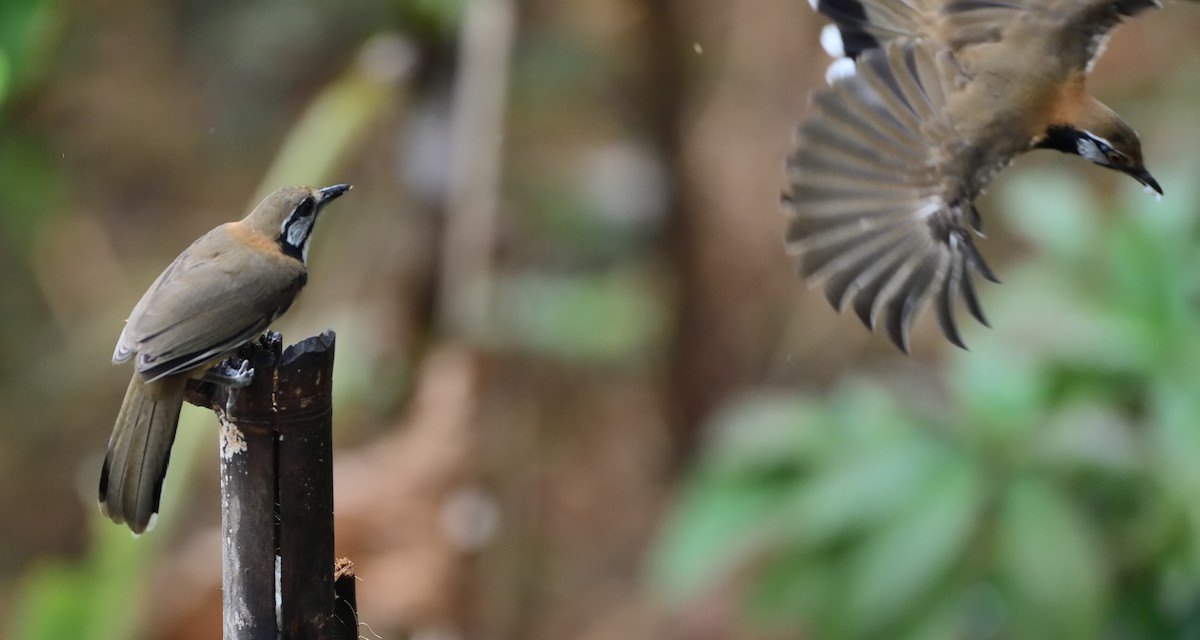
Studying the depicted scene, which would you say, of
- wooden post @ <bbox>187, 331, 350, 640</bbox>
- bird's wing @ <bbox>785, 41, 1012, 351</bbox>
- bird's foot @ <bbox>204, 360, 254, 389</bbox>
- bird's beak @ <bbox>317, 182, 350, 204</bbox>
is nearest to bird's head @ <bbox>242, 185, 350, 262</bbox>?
bird's beak @ <bbox>317, 182, 350, 204</bbox>

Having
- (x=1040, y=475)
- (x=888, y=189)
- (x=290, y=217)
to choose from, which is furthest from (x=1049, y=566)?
(x=290, y=217)

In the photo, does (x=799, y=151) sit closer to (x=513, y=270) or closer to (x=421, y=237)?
(x=421, y=237)

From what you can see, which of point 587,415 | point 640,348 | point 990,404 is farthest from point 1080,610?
point 587,415

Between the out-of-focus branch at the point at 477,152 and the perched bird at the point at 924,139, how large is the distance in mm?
1968

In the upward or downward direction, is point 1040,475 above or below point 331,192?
below

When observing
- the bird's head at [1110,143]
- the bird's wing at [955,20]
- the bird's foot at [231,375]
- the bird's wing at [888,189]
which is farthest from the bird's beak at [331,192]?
the bird's head at [1110,143]

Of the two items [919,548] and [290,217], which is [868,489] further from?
[290,217]

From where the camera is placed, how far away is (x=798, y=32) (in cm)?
728

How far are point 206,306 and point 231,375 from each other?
0.21m

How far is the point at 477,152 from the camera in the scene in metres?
5.04

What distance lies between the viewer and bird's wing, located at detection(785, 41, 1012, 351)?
305cm

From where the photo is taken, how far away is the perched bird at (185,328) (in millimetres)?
2213

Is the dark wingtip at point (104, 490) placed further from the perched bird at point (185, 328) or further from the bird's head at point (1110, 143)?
the bird's head at point (1110, 143)

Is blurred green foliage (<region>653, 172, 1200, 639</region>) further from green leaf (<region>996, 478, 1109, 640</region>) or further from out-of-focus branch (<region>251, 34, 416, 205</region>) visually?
out-of-focus branch (<region>251, 34, 416, 205</region>)
